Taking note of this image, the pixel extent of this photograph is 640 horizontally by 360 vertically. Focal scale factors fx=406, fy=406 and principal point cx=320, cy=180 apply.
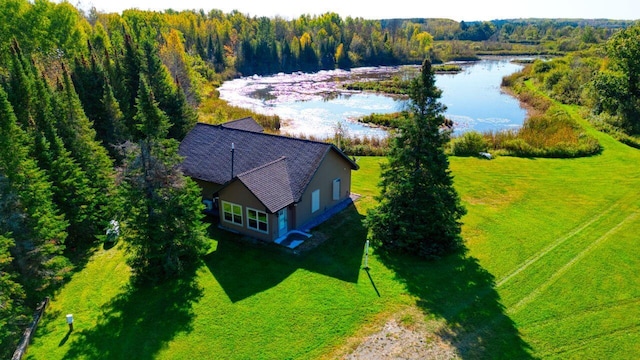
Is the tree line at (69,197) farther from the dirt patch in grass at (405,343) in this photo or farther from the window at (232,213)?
the dirt patch in grass at (405,343)

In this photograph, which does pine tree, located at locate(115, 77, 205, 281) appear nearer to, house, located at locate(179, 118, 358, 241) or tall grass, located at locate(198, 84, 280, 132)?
house, located at locate(179, 118, 358, 241)

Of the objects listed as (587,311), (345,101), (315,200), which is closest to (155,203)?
(315,200)

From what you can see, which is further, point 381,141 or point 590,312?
point 381,141

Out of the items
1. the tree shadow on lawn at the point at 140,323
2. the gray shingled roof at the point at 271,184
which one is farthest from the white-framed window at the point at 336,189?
the tree shadow on lawn at the point at 140,323

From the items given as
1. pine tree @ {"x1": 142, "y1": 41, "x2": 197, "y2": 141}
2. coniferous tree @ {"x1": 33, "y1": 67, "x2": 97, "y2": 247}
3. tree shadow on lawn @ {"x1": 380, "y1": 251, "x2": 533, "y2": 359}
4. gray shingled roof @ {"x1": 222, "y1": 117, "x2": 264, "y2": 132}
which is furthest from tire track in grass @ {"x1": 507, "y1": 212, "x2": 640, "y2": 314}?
pine tree @ {"x1": 142, "y1": 41, "x2": 197, "y2": 141}

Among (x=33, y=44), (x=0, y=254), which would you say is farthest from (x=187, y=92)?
(x=0, y=254)

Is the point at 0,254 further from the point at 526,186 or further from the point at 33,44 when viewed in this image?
the point at 33,44
